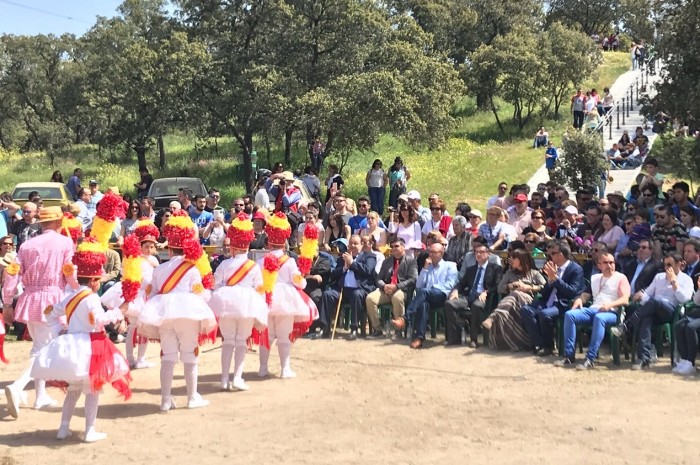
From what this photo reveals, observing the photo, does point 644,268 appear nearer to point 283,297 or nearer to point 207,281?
point 283,297

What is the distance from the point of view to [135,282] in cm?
882

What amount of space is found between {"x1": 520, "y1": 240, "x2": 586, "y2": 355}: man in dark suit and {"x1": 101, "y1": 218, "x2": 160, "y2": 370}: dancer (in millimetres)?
4662

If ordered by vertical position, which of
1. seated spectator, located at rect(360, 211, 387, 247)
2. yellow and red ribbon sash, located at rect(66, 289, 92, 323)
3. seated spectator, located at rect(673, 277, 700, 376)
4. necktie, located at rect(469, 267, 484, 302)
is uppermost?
seated spectator, located at rect(360, 211, 387, 247)

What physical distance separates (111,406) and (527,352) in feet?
16.8

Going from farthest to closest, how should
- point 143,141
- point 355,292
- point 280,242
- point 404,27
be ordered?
point 143,141
point 404,27
point 355,292
point 280,242

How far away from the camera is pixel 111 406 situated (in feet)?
31.2

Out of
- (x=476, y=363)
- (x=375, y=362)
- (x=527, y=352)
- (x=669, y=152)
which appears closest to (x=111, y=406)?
(x=375, y=362)

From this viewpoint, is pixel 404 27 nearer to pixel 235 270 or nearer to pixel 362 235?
pixel 362 235

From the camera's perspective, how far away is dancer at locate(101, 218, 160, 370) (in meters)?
8.80

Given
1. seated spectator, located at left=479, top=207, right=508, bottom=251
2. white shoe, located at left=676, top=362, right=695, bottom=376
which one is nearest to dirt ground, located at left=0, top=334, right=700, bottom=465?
white shoe, located at left=676, top=362, right=695, bottom=376

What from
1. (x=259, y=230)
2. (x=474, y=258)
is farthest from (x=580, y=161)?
(x=259, y=230)

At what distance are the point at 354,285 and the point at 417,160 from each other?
→ 789 inches

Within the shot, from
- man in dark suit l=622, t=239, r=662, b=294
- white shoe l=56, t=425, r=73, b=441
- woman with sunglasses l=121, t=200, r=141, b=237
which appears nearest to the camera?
white shoe l=56, t=425, r=73, b=441

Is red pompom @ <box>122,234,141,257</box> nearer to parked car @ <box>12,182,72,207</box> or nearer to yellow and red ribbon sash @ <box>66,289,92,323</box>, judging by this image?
yellow and red ribbon sash @ <box>66,289,92,323</box>
